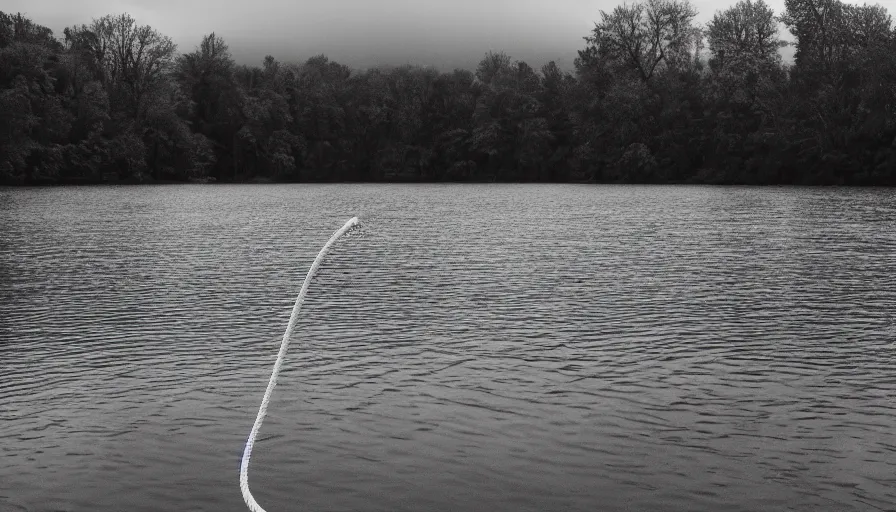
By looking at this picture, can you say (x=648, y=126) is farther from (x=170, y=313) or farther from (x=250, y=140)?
(x=170, y=313)

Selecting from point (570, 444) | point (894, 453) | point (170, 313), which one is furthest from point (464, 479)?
point (170, 313)

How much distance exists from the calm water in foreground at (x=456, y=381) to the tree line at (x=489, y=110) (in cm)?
8214

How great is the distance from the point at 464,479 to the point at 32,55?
116229mm

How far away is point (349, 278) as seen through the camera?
33.7m

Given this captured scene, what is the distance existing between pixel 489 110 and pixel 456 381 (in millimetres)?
143239

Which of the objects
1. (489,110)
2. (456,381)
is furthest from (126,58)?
(456,381)

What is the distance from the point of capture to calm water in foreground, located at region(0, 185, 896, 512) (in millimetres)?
13375

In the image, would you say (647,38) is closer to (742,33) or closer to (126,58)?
(742,33)

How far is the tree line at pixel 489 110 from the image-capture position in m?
116

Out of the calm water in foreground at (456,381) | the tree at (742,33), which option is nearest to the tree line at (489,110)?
the tree at (742,33)

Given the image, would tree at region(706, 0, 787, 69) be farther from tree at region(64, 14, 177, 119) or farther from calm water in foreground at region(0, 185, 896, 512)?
calm water in foreground at region(0, 185, 896, 512)

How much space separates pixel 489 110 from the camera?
159500 millimetres

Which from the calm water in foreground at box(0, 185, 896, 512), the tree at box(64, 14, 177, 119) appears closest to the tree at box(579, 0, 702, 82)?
the tree at box(64, 14, 177, 119)

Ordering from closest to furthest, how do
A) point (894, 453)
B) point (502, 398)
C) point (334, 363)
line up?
point (894, 453) → point (502, 398) → point (334, 363)
